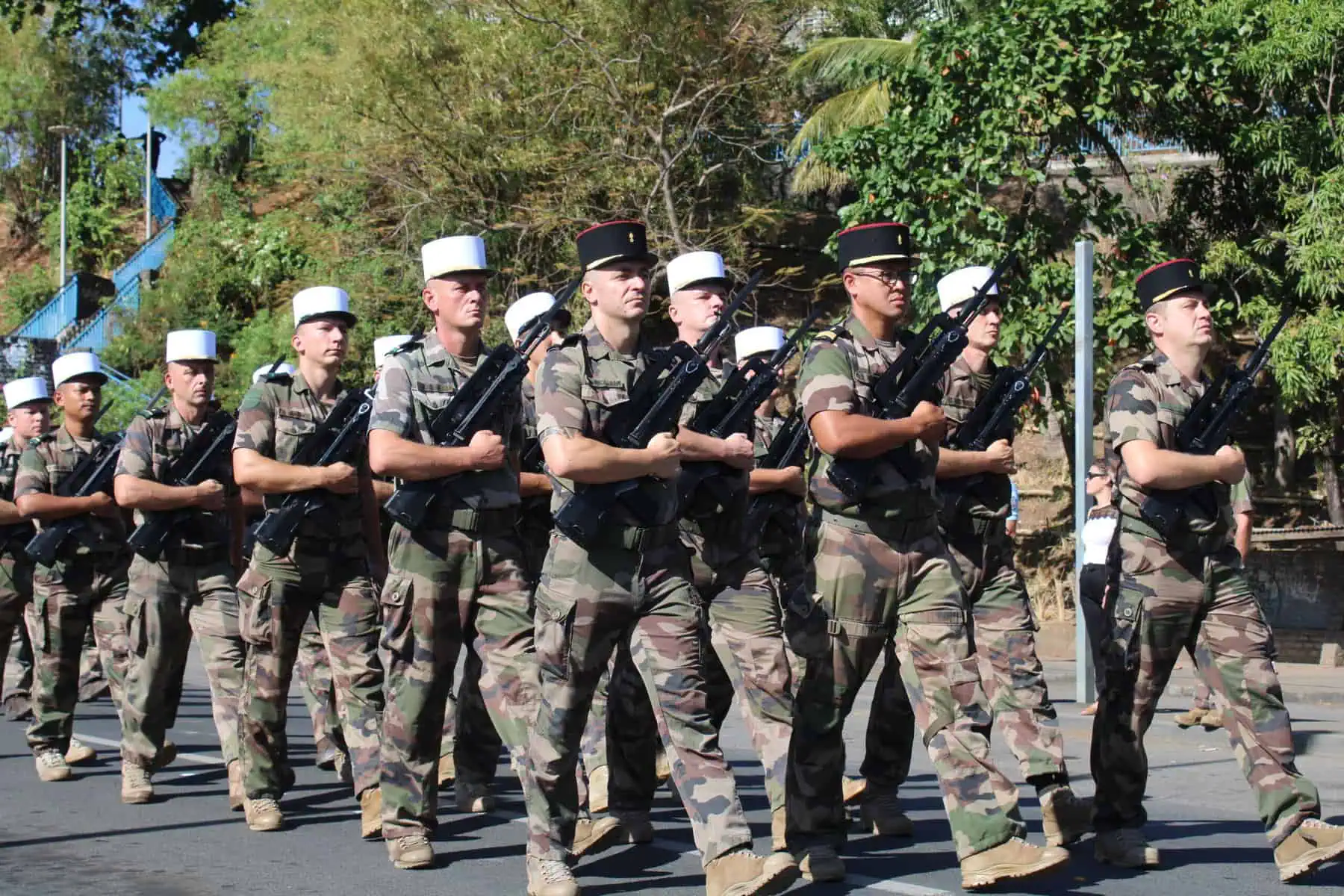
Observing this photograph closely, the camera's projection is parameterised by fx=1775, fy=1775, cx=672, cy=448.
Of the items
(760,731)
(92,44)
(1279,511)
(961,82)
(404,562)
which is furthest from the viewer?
(92,44)

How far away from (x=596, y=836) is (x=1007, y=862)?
1702 mm

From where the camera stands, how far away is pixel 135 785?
8.56m

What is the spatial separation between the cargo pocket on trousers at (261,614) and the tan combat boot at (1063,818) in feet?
11.0

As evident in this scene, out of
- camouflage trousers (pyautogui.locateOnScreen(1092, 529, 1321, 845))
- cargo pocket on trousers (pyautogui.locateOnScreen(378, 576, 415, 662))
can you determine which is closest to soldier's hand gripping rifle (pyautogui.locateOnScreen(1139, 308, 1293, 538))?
camouflage trousers (pyautogui.locateOnScreen(1092, 529, 1321, 845))

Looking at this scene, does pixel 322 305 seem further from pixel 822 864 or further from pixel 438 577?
pixel 822 864

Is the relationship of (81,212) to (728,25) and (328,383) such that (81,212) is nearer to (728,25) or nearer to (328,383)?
(728,25)

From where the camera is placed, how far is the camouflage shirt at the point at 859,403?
20.6ft

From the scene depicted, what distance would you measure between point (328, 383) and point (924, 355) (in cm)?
291

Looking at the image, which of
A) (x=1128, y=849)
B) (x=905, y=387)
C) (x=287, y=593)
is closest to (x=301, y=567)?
(x=287, y=593)

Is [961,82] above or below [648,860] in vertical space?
above

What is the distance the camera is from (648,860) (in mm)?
6805

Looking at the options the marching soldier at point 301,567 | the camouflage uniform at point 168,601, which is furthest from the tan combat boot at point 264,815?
the camouflage uniform at point 168,601

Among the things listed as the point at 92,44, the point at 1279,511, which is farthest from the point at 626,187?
the point at 92,44

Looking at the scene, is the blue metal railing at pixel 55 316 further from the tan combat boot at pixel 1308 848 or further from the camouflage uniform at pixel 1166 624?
the tan combat boot at pixel 1308 848
